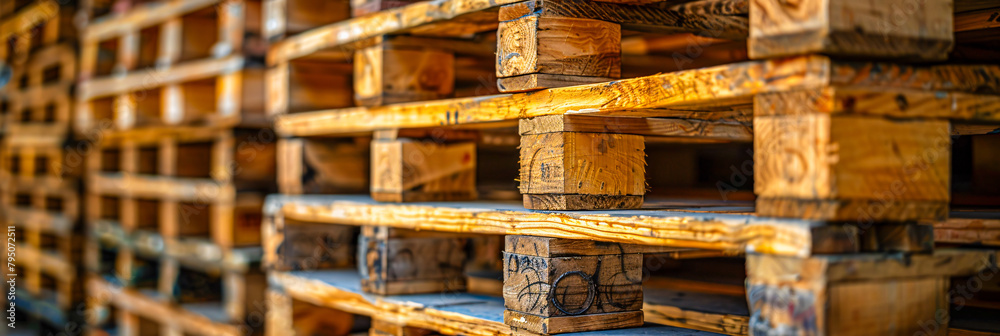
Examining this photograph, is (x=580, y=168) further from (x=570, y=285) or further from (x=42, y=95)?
(x=42, y=95)

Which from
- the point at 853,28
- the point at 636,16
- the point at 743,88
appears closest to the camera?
the point at 853,28

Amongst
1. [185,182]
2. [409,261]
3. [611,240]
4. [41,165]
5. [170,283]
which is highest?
[41,165]

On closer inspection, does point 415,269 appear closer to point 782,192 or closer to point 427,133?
point 427,133

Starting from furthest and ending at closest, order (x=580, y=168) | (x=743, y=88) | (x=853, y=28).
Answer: (x=580, y=168) < (x=743, y=88) < (x=853, y=28)

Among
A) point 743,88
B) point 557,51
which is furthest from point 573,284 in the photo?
point 743,88

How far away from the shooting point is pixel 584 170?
2453 millimetres

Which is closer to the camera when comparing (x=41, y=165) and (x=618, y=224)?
(x=618, y=224)

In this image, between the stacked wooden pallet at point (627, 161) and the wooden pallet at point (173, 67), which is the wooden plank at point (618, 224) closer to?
the stacked wooden pallet at point (627, 161)

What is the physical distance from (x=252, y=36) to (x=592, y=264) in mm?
2634

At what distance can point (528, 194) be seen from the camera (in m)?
2.57

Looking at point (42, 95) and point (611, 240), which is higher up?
point (42, 95)

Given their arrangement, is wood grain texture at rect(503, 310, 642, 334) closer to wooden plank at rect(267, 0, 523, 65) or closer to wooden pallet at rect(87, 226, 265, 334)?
wooden plank at rect(267, 0, 523, 65)

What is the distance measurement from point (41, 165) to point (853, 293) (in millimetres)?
7093

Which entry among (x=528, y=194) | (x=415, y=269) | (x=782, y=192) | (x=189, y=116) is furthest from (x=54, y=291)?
(x=782, y=192)
